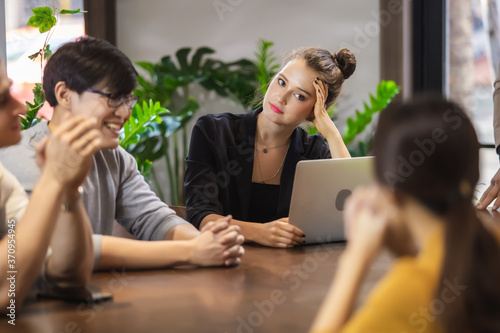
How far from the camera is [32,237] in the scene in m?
1.26

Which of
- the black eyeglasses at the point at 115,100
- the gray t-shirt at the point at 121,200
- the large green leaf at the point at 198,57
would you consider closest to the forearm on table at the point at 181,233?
the gray t-shirt at the point at 121,200

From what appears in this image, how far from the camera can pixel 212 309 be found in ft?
4.43

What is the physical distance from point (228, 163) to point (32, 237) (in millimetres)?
1337

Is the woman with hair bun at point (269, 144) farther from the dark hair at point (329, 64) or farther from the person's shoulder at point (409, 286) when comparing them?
the person's shoulder at point (409, 286)

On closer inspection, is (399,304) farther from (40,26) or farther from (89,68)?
(40,26)

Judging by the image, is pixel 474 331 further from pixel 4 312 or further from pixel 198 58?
pixel 198 58

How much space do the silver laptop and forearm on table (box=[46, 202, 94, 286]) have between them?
76 centimetres

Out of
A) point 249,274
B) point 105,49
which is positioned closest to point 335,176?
point 249,274

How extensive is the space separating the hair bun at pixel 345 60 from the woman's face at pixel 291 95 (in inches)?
7.7

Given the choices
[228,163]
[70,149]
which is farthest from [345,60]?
[70,149]

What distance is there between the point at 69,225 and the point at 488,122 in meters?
4.03

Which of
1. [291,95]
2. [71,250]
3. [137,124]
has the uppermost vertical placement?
[291,95]

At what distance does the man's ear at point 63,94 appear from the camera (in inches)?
68.3

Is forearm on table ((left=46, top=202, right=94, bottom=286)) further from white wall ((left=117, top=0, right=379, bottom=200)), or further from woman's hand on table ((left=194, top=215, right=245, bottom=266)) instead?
white wall ((left=117, top=0, right=379, bottom=200))
